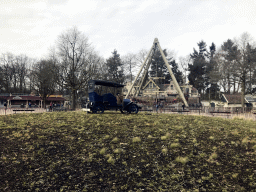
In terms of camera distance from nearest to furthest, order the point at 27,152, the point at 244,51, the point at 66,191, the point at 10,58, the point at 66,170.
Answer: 1. the point at 66,191
2. the point at 66,170
3. the point at 27,152
4. the point at 244,51
5. the point at 10,58

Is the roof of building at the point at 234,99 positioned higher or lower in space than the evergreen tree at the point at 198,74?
lower

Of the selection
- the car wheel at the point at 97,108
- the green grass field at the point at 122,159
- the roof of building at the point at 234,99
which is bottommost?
the green grass field at the point at 122,159

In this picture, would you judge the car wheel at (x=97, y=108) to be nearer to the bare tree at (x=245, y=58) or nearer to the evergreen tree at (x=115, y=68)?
the bare tree at (x=245, y=58)

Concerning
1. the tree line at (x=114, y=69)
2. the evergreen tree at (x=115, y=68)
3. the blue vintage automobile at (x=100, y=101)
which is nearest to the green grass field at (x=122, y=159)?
the blue vintage automobile at (x=100, y=101)

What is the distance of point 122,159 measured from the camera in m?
6.79

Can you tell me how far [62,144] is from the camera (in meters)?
7.80

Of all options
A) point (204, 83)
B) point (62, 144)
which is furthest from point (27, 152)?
point (204, 83)

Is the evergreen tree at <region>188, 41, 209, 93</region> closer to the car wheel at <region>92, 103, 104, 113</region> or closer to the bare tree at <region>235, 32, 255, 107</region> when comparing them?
the bare tree at <region>235, 32, 255, 107</region>

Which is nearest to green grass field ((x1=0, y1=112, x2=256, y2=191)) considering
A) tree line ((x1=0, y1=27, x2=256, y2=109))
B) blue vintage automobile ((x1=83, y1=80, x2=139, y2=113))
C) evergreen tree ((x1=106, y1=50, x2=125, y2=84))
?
blue vintage automobile ((x1=83, y1=80, x2=139, y2=113))

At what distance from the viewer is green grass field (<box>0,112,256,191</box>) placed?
5494 millimetres

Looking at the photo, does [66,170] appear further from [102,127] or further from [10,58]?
[10,58]

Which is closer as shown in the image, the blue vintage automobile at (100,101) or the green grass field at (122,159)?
the green grass field at (122,159)

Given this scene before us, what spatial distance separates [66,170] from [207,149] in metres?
5.73

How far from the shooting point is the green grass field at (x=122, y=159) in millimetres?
5494
